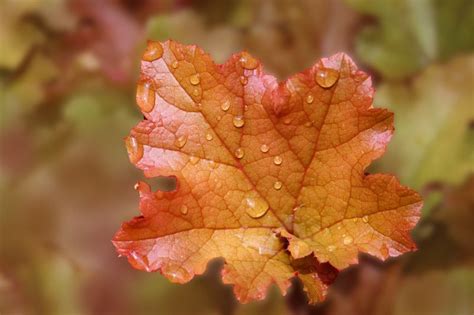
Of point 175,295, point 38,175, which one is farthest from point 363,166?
point 38,175

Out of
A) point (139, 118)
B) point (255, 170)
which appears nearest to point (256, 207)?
point (255, 170)

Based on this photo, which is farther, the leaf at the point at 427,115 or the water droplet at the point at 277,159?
the leaf at the point at 427,115

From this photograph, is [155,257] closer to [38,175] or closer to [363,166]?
[363,166]

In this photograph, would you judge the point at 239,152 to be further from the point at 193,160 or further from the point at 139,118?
the point at 139,118

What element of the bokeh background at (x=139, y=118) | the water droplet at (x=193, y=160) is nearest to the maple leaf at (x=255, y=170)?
the water droplet at (x=193, y=160)

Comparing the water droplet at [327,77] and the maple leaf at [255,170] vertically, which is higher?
the water droplet at [327,77]

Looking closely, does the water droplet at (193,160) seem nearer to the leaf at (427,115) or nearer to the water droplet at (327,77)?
the water droplet at (327,77)

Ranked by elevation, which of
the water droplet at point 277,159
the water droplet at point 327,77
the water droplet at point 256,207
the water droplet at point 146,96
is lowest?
the water droplet at point 256,207
